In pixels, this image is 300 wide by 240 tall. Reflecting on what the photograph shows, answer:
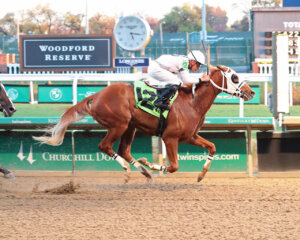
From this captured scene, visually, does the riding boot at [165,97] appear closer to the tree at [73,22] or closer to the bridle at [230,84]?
the bridle at [230,84]

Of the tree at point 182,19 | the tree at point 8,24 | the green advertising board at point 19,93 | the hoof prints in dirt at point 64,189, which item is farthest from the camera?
the tree at point 182,19

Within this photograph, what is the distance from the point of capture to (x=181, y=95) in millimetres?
8930

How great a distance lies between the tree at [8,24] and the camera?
59.9 meters

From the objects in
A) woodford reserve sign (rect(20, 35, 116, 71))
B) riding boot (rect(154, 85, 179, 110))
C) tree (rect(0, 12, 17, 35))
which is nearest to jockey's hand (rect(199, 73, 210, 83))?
riding boot (rect(154, 85, 179, 110))

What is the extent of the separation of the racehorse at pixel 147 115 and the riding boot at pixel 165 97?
0.12m

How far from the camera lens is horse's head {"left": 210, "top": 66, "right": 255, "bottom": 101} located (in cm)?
898

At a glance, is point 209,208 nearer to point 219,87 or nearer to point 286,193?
point 286,193

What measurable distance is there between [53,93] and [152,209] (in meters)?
11.1

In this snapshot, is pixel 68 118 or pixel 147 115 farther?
pixel 68 118

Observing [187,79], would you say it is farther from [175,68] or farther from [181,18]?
[181,18]

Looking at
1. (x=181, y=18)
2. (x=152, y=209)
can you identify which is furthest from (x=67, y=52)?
(x=181, y=18)

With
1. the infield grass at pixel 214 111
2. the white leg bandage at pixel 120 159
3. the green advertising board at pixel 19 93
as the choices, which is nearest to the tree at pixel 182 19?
the infield grass at pixel 214 111

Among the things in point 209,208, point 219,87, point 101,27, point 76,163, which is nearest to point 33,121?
point 76,163

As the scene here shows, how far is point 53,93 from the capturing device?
696 inches
